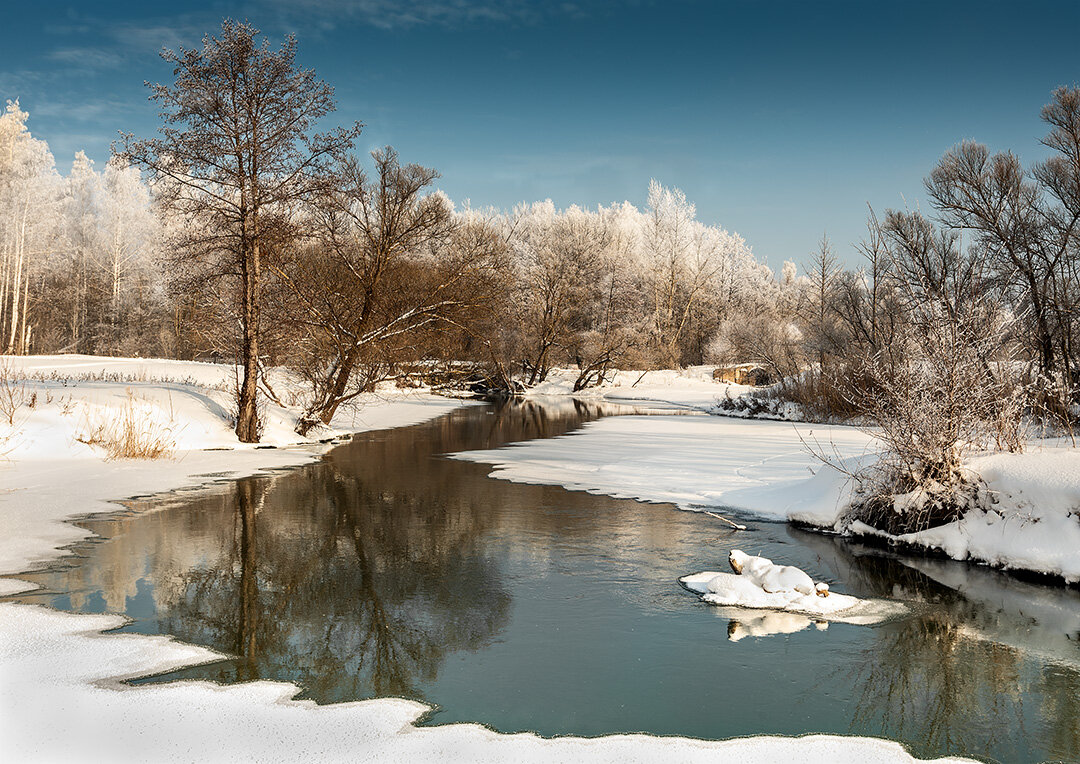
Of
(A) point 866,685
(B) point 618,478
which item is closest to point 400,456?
(B) point 618,478

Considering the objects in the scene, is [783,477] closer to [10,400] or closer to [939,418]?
[939,418]

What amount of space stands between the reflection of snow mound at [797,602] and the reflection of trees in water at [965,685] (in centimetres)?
29

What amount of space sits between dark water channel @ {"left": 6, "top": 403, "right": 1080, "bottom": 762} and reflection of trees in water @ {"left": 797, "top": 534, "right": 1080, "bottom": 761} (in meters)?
0.02

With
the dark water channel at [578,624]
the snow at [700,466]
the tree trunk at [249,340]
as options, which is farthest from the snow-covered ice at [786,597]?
the tree trunk at [249,340]

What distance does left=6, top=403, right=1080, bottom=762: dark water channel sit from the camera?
4676mm

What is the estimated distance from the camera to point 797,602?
6.78m

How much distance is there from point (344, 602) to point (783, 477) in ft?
26.5

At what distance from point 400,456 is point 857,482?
9.94m

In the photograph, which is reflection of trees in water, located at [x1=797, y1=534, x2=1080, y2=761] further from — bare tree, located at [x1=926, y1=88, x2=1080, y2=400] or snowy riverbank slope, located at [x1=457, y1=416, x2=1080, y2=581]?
bare tree, located at [x1=926, y1=88, x2=1080, y2=400]

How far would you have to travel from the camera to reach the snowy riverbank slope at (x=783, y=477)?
7984 millimetres

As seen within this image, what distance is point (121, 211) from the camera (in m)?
49.8

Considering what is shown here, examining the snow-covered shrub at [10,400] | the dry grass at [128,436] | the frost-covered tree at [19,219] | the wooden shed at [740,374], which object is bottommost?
the dry grass at [128,436]

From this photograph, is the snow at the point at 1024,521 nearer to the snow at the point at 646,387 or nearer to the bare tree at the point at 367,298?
the bare tree at the point at 367,298

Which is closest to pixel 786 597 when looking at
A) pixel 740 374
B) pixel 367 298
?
pixel 367 298
